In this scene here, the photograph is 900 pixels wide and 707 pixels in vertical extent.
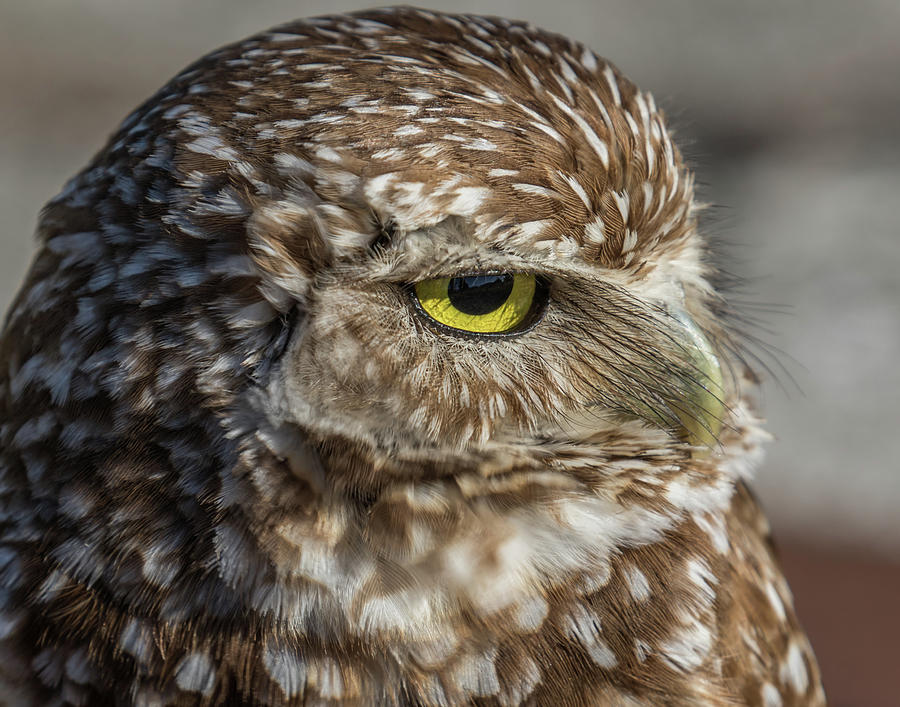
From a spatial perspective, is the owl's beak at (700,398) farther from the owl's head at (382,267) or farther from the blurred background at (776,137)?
A: the blurred background at (776,137)

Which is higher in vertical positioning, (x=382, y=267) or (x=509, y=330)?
(x=382, y=267)

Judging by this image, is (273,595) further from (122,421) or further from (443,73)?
(443,73)

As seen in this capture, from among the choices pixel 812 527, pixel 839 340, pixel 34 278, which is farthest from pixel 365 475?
pixel 839 340

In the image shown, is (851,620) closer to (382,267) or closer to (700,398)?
(700,398)

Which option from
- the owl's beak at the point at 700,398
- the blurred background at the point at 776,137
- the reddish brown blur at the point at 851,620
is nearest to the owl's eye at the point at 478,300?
the owl's beak at the point at 700,398

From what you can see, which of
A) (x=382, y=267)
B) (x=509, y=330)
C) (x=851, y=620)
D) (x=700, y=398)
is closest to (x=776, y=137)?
(x=851, y=620)

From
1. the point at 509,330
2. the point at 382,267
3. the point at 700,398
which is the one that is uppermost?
the point at 382,267

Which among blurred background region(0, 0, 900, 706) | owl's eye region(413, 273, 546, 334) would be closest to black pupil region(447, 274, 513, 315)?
owl's eye region(413, 273, 546, 334)
